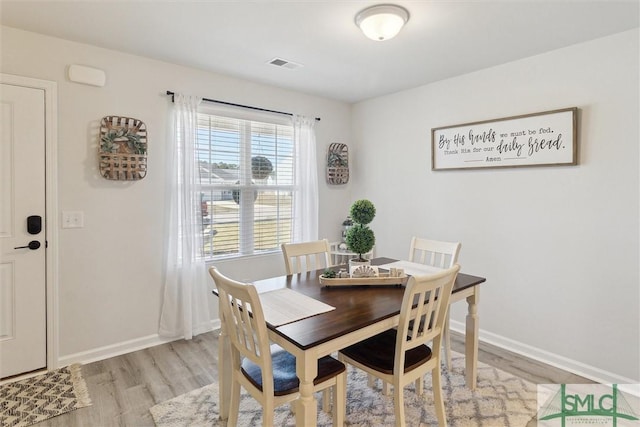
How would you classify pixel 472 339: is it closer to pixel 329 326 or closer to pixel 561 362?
pixel 561 362

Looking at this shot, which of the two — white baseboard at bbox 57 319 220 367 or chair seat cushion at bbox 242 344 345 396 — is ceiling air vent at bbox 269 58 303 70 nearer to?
chair seat cushion at bbox 242 344 345 396

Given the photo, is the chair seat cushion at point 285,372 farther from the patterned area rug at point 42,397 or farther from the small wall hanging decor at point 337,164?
the small wall hanging decor at point 337,164

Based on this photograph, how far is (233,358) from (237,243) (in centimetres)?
173

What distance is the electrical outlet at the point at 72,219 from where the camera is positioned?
2.54 metres

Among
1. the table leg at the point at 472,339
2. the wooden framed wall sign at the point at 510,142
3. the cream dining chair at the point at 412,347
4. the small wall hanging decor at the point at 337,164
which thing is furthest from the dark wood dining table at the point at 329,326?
the small wall hanging decor at the point at 337,164

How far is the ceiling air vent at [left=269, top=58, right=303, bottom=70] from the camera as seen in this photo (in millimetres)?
2854

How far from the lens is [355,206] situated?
89.8 inches

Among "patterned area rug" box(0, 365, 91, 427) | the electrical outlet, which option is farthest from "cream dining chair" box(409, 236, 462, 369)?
the electrical outlet

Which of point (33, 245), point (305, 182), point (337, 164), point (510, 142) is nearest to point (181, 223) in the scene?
point (33, 245)

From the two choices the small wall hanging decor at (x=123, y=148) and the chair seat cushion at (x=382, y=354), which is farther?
the small wall hanging decor at (x=123, y=148)

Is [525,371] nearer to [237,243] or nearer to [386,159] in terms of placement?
[386,159]

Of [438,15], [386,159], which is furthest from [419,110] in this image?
[438,15]

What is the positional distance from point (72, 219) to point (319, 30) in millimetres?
2157

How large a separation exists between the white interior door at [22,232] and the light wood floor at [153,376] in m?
0.42
